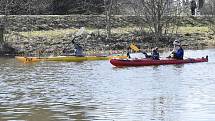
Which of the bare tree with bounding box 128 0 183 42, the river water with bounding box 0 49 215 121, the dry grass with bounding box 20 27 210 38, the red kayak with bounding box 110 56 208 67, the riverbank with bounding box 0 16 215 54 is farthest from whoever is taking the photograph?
→ the bare tree with bounding box 128 0 183 42

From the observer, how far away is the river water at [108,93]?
16.6 meters

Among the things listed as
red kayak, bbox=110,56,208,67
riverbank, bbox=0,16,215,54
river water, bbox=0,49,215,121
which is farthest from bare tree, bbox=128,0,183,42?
river water, bbox=0,49,215,121

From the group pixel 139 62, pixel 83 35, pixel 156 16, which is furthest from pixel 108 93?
pixel 156 16

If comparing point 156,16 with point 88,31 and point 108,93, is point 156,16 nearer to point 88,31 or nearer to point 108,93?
point 88,31

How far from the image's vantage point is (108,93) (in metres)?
20.9

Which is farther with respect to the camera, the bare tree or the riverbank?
the bare tree

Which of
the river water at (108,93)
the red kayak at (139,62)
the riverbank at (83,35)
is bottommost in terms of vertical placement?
the river water at (108,93)

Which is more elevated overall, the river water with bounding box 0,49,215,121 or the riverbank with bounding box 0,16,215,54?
the riverbank with bounding box 0,16,215,54

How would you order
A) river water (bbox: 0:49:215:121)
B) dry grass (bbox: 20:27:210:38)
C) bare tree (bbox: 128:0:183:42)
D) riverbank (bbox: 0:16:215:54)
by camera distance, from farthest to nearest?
bare tree (bbox: 128:0:183:42) < dry grass (bbox: 20:27:210:38) < riverbank (bbox: 0:16:215:54) < river water (bbox: 0:49:215:121)

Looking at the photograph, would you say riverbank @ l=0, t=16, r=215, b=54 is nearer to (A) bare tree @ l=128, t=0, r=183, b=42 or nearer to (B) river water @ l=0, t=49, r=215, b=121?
(A) bare tree @ l=128, t=0, r=183, b=42

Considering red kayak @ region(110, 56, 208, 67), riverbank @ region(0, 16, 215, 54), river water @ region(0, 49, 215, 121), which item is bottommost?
river water @ region(0, 49, 215, 121)

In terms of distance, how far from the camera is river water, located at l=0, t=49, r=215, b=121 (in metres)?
16.6

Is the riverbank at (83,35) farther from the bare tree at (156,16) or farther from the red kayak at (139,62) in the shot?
the red kayak at (139,62)

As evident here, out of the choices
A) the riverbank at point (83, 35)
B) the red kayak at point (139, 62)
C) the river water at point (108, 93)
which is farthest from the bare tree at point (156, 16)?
the river water at point (108, 93)
